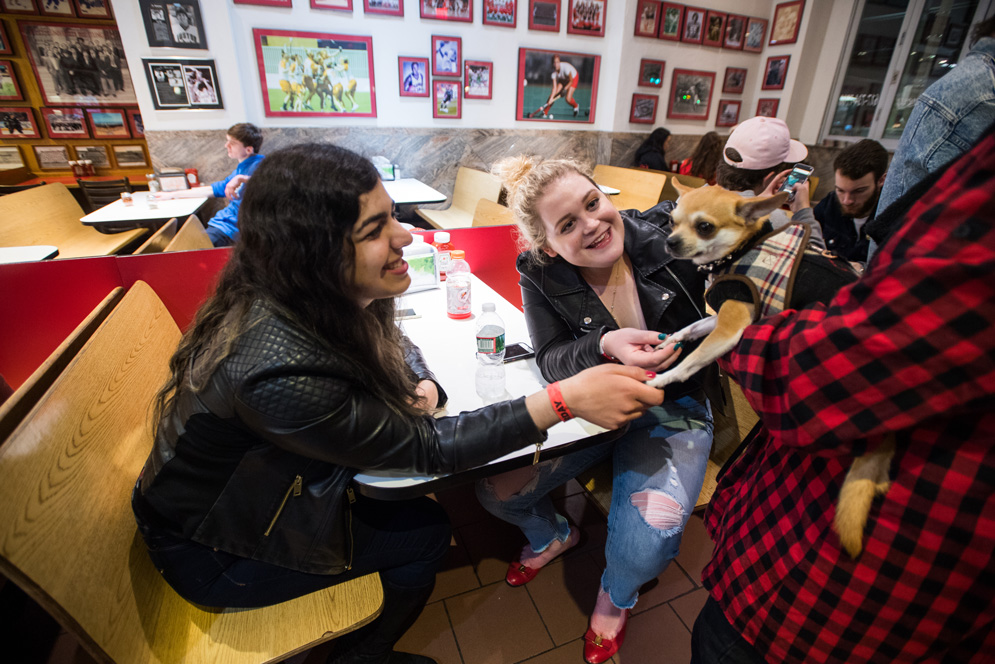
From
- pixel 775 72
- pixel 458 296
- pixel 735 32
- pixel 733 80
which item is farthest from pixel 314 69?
pixel 775 72

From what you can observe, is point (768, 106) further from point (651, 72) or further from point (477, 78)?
point (477, 78)

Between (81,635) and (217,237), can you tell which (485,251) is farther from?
(217,237)

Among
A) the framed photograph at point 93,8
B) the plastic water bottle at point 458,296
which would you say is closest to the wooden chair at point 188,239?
the plastic water bottle at point 458,296

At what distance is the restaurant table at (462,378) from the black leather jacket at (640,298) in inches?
4.8

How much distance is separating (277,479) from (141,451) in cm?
52

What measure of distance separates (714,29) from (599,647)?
6742mm

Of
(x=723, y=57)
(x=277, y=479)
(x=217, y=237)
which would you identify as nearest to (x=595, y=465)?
(x=277, y=479)

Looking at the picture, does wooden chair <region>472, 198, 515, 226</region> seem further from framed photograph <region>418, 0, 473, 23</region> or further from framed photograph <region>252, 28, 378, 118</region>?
framed photograph <region>418, 0, 473, 23</region>

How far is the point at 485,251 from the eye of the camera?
2.41 metres

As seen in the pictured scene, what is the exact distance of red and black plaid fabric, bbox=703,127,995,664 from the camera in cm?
45

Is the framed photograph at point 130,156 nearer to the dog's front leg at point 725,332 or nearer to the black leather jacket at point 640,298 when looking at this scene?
the black leather jacket at point 640,298

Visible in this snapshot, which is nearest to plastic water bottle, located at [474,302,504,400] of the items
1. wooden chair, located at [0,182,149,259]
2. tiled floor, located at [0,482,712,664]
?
tiled floor, located at [0,482,712,664]

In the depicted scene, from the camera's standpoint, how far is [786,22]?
5.55 m

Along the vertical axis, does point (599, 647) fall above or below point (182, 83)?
below
